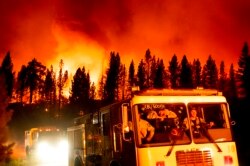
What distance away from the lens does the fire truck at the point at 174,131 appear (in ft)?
29.3

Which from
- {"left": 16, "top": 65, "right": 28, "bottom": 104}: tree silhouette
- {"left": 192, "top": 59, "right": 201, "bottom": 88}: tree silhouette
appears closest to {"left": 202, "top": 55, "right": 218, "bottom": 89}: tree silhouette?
{"left": 192, "top": 59, "right": 201, "bottom": 88}: tree silhouette

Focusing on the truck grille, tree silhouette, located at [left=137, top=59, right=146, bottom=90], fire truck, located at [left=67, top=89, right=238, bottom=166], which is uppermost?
tree silhouette, located at [left=137, top=59, right=146, bottom=90]

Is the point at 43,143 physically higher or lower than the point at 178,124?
higher

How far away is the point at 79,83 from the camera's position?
320 ft

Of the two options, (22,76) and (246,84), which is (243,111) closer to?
(246,84)

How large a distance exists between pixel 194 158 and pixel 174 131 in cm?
84

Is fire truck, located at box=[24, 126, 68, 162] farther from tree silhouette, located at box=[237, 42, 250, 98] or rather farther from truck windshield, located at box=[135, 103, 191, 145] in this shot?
tree silhouette, located at box=[237, 42, 250, 98]

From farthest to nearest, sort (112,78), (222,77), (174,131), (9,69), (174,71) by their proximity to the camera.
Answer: (222,77) < (174,71) < (112,78) < (9,69) < (174,131)

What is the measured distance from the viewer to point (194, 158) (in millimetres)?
9070

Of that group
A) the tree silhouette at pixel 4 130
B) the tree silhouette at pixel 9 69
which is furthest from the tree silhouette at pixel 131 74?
the tree silhouette at pixel 4 130

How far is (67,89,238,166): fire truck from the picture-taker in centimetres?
894

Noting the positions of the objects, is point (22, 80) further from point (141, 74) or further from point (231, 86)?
point (231, 86)

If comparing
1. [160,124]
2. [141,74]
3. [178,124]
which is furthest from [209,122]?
[141,74]

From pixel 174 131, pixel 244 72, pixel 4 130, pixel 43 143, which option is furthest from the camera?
pixel 244 72
